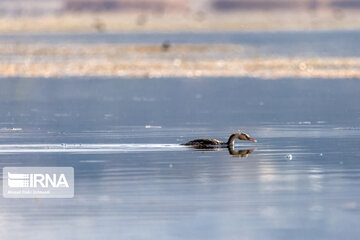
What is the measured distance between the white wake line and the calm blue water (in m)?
0.02

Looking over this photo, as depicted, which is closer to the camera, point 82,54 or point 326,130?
point 326,130

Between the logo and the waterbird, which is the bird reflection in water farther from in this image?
the logo

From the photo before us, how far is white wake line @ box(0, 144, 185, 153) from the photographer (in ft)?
71.5

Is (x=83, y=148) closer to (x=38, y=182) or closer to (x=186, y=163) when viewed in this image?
(x=186, y=163)

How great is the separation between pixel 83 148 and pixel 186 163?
9.53 feet

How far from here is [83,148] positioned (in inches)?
870

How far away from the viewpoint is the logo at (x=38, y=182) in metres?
16.8

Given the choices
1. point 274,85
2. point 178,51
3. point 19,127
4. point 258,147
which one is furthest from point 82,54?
point 258,147

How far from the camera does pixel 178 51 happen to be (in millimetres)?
68750

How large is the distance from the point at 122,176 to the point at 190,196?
2097 millimetres

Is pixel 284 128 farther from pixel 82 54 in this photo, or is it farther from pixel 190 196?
pixel 82 54

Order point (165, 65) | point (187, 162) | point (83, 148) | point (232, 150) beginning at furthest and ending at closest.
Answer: point (165, 65) → point (83, 148) → point (232, 150) → point (187, 162)

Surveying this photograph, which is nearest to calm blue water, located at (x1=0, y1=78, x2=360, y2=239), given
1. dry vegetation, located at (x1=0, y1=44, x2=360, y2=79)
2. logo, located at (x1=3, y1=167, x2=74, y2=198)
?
logo, located at (x1=3, y1=167, x2=74, y2=198)

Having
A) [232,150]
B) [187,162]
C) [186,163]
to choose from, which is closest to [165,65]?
[232,150]
